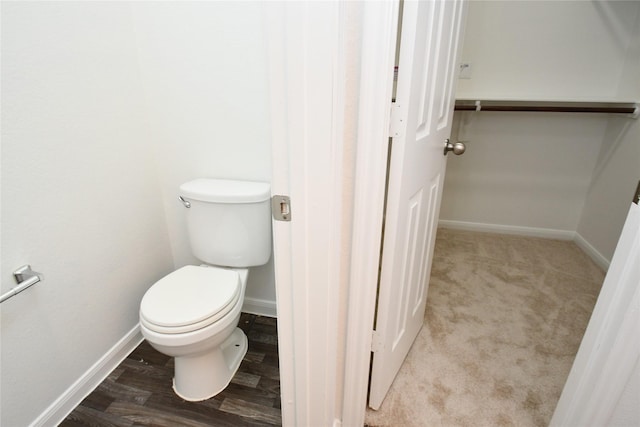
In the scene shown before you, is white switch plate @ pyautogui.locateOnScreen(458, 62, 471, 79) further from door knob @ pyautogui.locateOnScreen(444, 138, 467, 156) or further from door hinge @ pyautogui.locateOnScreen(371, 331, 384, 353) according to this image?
door hinge @ pyautogui.locateOnScreen(371, 331, 384, 353)

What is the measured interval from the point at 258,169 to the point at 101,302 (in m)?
0.85

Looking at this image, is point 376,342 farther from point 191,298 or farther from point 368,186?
point 191,298

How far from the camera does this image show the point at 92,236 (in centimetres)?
132

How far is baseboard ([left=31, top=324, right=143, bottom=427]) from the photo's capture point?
4.00 feet

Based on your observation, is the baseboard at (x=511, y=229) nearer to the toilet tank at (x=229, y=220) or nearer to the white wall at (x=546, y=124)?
the white wall at (x=546, y=124)

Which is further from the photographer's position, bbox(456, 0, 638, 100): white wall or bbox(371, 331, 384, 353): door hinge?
bbox(456, 0, 638, 100): white wall

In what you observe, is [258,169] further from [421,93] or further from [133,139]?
[421,93]

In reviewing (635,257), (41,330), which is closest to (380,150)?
(635,257)

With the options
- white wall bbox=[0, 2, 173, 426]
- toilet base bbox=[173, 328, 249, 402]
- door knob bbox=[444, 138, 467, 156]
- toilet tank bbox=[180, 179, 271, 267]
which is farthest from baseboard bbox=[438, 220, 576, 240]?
white wall bbox=[0, 2, 173, 426]

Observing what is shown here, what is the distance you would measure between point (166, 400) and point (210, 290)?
481mm

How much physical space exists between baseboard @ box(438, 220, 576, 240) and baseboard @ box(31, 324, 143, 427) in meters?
2.35

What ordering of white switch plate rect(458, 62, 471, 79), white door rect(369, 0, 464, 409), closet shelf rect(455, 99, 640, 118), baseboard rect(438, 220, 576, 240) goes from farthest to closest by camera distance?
baseboard rect(438, 220, 576, 240) → white switch plate rect(458, 62, 471, 79) → closet shelf rect(455, 99, 640, 118) → white door rect(369, 0, 464, 409)

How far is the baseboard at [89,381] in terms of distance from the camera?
1.22 meters

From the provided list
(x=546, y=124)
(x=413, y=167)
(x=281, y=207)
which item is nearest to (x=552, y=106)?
(x=546, y=124)
